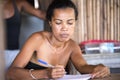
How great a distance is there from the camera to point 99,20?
105 inches

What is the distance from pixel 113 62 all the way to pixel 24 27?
1.13 m

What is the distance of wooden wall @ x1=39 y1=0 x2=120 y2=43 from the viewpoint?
2.61 meters

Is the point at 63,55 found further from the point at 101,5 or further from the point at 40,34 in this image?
the point at 101,5

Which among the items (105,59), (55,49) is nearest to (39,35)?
(55,49)

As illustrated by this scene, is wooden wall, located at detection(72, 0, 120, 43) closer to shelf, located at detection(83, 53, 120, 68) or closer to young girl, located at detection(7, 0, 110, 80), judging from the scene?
shelf, located at detection(83, 53, 120, 68)

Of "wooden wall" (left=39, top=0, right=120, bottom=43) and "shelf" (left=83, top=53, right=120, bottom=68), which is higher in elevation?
"wooden wall" (left=39, top=0, right=120, bottom=43)

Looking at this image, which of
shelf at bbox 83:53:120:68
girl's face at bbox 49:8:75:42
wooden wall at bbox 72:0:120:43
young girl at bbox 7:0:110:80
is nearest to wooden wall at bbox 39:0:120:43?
wooden wall at bbox 72:0:120:43

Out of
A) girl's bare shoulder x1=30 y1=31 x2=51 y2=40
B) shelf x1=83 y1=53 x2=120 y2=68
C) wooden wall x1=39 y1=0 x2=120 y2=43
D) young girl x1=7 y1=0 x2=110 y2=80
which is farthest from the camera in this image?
wooden wall x1=39 y1=0 x2=120 y2=43

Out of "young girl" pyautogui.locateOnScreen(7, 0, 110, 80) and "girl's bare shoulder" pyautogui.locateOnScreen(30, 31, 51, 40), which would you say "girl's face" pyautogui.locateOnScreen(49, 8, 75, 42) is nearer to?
"young girl" pyautogui.locateOnScreen(7, 0, 110, 80)

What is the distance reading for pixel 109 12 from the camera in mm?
2666

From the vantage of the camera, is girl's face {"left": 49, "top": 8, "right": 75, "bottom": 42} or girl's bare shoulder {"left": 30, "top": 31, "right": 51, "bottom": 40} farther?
girl's bare shoulder {"left": 30, "top": 31, "right": 51, "bottom": 40}

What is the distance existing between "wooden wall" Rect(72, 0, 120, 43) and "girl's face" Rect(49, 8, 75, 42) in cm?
93

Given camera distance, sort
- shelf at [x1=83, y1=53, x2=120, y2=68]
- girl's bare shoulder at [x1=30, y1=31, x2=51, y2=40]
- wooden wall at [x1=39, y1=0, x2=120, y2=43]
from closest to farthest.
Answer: girl's bare shoulder at [x1=30, y1=31, x2=51, y2=40], shelf at [x1=83, y1=53, x2=120, y2=68], wooden wall at [x1=39, y1=0, x2=120, y2=43]

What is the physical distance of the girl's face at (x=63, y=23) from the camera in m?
1.63
